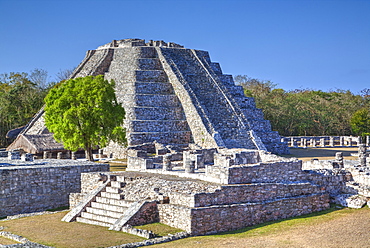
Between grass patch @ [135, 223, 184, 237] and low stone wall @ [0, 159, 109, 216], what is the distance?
7.72m

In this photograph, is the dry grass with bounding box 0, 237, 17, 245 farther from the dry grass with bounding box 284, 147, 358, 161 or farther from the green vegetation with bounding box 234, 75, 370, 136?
the green vegetation with bounding box 234, 75, 370, 136

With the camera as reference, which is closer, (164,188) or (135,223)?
(135,223)

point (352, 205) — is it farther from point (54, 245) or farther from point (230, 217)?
point (54, 245)

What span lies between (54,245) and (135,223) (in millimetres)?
2820

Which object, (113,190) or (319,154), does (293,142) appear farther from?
(113,190)

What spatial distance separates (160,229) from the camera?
1645cm

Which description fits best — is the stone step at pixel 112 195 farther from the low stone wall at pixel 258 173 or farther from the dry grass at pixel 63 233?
the low stone wall at pixel 258 173

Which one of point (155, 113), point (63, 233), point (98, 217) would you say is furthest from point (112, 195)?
point (155, 113)

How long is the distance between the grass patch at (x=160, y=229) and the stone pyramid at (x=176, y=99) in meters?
20.5

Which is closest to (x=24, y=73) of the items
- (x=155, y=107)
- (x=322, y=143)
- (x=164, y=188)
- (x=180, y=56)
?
(x=180, y=56)

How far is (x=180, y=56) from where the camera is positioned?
50.3 metres

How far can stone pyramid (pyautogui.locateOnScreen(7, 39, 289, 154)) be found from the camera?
130 feet

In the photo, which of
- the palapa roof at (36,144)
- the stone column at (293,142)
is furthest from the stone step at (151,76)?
the stone column at (293,142)

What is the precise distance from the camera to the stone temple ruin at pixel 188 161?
1719cm
